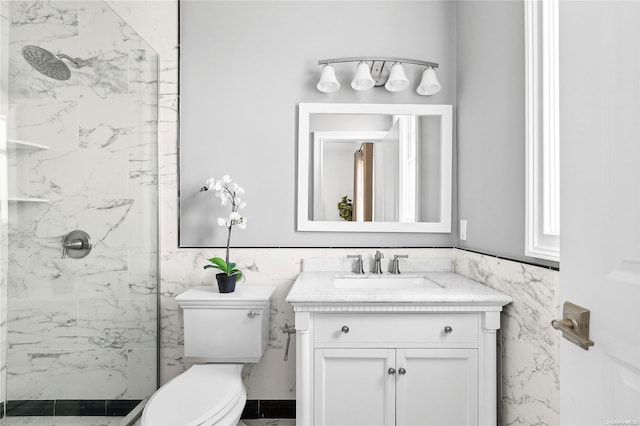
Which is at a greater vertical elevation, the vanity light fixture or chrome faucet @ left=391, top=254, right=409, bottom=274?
the vanity light fixture

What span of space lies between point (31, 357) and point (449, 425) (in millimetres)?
1618

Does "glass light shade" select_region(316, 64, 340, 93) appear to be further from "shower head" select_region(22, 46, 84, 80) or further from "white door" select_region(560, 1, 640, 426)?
"white door" select_region(560, 1, 640, 426)

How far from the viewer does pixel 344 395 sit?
148 centimetres

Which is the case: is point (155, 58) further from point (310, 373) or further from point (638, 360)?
point (638, 360)

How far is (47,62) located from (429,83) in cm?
174

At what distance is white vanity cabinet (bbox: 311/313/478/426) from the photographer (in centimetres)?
147

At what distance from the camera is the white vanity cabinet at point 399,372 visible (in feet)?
4.83

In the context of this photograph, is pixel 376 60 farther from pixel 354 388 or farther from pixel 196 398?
pixel 196 398

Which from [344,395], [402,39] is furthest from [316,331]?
[402,39]

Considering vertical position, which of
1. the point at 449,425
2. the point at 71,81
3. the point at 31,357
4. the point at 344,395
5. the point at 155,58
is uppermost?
the point at 155,58

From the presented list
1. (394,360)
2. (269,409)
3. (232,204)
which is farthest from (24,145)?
(269,409)

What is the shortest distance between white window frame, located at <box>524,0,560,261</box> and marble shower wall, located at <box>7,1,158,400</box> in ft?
5.84

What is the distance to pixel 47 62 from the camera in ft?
4.47

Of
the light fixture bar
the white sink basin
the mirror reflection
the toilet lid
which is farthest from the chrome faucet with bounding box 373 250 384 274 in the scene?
the light fixture bar
